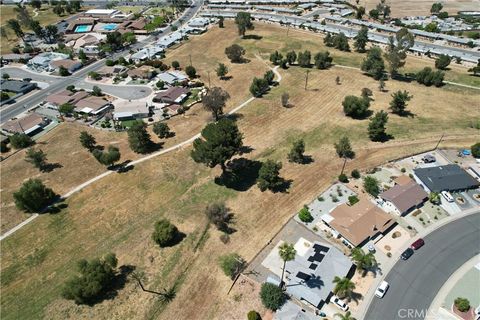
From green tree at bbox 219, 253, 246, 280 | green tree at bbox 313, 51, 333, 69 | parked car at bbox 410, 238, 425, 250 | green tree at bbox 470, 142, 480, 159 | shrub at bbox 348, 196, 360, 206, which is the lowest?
green tree at bbox 219, 253, 246, 280

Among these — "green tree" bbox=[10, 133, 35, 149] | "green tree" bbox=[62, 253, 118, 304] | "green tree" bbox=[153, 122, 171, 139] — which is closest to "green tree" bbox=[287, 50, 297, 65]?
"green tree" bbox=[153, 122, 171, 139]

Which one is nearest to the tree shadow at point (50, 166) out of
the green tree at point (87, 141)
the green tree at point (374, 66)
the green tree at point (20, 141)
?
the green tree at point (87, 141)

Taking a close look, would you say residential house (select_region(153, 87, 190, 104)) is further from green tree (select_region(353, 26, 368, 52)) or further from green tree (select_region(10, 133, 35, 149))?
green tree (select_region(353, 26, 368, 52))

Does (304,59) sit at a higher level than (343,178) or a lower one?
higher

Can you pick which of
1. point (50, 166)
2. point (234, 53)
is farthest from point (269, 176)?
point (234, 53)

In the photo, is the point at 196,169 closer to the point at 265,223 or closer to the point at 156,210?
the point at 156,210

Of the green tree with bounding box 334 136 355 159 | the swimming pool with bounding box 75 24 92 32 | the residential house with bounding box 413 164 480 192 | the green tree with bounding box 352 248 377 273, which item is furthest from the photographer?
the swimming pool with bounding box 75 24 92 32

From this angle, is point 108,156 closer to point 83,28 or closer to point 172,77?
point 172,77
